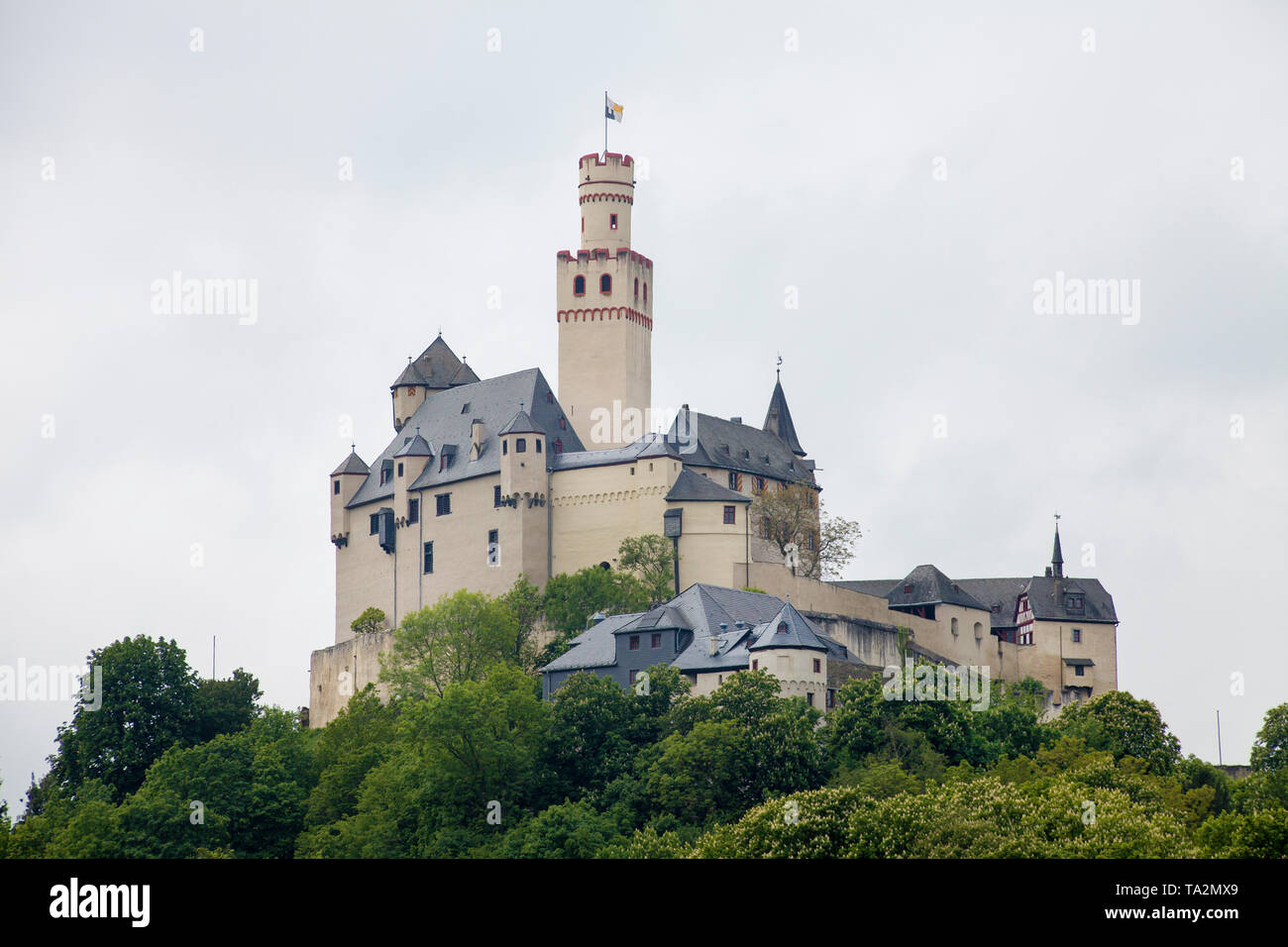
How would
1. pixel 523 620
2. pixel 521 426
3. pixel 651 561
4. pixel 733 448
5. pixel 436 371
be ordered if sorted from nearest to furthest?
pixel 523 620 < pixel 651 561 < pixel 521 426 < pixel 733 448 < pixel 436 371

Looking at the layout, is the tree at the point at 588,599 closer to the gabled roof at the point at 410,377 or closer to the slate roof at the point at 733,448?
the slate roof at the point at 733,448

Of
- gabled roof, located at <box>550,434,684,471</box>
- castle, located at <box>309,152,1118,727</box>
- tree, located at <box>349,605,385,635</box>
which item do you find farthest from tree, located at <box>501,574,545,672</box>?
tree, located at <box>349,605,385,635</box>

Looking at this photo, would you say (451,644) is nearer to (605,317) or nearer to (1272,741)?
(605,317)

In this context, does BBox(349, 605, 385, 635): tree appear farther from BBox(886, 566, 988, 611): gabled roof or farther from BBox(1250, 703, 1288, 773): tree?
BBox(1250, 703, 1288, 773): tree

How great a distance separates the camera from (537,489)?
304 feet

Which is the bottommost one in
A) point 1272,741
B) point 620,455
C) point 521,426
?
point 1272,741

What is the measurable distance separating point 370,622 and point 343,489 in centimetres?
903

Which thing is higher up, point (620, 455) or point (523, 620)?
point (620, 455)

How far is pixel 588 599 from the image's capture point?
8538 centimetres

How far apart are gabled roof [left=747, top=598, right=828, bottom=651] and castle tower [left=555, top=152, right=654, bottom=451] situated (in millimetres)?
26359

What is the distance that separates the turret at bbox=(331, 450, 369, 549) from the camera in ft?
332

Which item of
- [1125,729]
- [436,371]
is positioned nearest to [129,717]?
[436,371]
